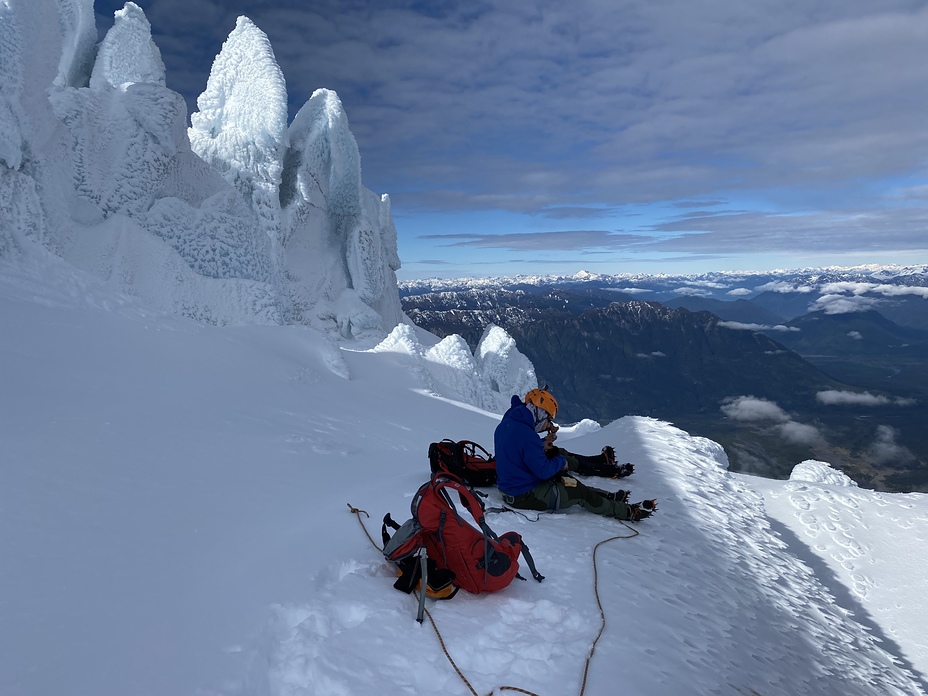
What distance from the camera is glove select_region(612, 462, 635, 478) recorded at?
7.95 meters

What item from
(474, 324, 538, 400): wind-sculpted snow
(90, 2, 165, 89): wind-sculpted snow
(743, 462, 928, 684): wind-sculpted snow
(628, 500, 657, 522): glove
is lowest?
(474, 324, 538, 400): wind-sculpted snow

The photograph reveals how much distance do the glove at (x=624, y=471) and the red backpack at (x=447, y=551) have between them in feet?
14.7

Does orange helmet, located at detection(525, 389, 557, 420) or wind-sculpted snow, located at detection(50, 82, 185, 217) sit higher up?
wind-sculpted snow, located at detection(50, 82, 185, 217)

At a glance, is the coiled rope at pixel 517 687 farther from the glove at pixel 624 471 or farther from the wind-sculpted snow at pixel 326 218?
the wind-sculpted snow at pixel 326 218

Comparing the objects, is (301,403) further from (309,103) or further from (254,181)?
(309,103)

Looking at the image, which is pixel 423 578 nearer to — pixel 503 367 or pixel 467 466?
pixel 467 466

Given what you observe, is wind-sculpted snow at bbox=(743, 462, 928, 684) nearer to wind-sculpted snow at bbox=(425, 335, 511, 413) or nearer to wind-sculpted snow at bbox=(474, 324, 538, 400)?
wind-sculpted snow at bbox=(425, 335, 511, 413)

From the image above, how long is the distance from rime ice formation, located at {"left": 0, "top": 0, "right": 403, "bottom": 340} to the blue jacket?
8879 millimetres

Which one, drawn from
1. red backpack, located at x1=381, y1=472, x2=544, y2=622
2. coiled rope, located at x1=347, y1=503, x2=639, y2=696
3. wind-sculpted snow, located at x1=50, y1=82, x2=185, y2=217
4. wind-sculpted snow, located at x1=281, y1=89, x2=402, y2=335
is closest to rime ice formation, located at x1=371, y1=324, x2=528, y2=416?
wind-sculpted snow, located at x1=281, y1=89, x2=402, y2=335

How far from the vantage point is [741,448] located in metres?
158

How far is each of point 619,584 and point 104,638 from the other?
150 inches

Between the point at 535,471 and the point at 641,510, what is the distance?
1.56 metres

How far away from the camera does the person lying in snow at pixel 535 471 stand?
5.74m

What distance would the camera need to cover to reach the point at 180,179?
22.0 m
